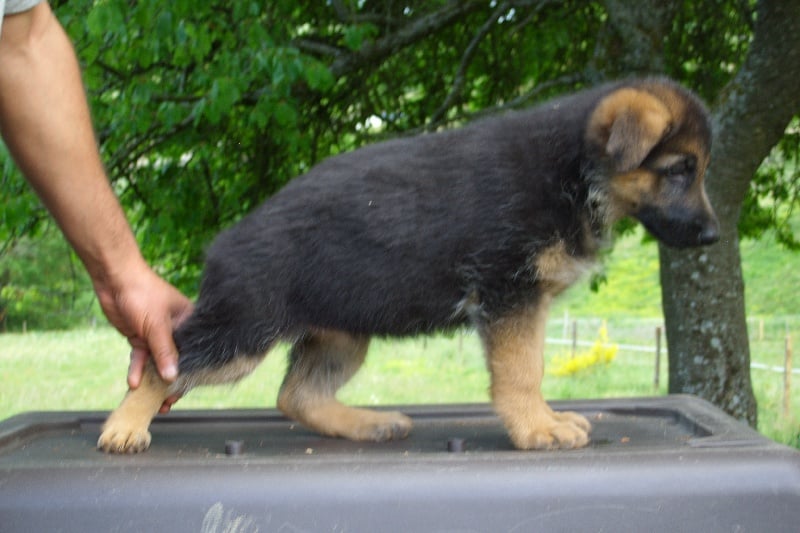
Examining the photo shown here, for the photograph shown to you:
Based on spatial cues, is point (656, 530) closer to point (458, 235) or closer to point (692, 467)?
point (692, 467)

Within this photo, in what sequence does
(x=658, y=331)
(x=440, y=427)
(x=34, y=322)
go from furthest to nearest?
(x=658, y=331) < (x=34, y=322) < (x=440, y=427)

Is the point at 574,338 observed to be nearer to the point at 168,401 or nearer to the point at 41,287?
the point at 41,287

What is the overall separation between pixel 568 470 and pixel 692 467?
0.28 meters

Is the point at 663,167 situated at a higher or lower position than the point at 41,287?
higher

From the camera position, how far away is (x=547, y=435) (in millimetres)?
2395

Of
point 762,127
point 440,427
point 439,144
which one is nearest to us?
point 439,144

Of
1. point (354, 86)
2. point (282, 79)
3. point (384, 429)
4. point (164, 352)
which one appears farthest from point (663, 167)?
point (354, 86)

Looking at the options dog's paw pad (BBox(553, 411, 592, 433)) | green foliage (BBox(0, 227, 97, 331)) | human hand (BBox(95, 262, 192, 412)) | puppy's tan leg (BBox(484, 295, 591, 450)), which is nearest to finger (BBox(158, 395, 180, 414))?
human hand (BBox(95, 262, 192, 412))

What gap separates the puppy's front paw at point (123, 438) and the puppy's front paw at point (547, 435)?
3.25ft

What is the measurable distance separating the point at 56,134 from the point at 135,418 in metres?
0.79

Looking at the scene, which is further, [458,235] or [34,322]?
[34,322]

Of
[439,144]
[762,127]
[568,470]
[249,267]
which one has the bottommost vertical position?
[568,470]

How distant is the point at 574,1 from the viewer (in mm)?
6336

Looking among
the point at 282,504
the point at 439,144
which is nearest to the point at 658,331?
the point at 439,144
